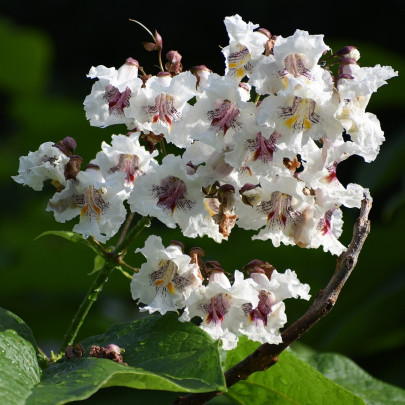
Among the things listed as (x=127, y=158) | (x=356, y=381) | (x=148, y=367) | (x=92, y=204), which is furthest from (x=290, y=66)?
(x=356, y=381)

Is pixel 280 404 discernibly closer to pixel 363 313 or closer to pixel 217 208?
pixel 217 208

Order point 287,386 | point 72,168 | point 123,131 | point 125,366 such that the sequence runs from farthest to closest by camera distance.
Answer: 1. point 123,131
2. point 287,386
3. point 72,168
4. point 125,366

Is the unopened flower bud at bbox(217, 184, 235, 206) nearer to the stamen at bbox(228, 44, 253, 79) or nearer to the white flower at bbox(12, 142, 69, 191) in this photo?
the stamen at bbox(228, 44, 253, 79)

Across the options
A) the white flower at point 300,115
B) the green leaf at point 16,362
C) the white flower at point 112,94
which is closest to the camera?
the green leaf at point 16,362

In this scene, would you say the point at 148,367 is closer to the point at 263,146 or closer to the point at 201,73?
the point at 263,146

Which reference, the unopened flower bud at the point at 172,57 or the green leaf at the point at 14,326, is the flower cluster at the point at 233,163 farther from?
the green leaf at the point at 14,326

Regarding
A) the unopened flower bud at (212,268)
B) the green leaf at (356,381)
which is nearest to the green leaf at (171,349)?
the unopened flower bud at (212,268)
